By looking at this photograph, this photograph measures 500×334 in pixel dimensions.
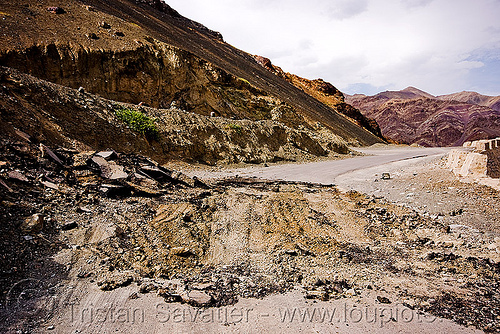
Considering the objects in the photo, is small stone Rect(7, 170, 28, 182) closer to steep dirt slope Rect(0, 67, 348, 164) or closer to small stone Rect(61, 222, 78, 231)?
small stone Rect(61, 222, 78, 231)

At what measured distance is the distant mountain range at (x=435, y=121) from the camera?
3395 inches

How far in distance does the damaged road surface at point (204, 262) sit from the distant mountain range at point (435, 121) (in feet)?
256

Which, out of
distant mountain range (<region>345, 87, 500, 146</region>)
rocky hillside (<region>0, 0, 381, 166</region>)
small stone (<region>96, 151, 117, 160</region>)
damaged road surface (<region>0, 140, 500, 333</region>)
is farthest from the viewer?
distant mountain range (<region>345, 87, 500, 146</region>)

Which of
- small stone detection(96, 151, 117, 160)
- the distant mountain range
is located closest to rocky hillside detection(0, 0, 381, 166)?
small stone detection(96, 151, 117, 160)

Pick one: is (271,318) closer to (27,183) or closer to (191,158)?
(27,183)

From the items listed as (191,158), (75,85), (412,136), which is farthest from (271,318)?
(412,136)

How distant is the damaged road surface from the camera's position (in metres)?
3.04

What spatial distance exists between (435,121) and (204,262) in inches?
4461

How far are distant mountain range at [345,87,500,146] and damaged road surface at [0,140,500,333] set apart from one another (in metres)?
78.1

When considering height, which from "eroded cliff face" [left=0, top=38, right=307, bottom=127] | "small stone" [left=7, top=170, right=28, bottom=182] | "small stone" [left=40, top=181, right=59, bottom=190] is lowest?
"small stone" [left=40, top=181, right=59, bottom=190]

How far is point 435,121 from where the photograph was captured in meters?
96.2

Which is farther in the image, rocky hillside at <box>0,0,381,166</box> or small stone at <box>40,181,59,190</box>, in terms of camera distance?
rocky hillside at <box>0,0,381,166</box>

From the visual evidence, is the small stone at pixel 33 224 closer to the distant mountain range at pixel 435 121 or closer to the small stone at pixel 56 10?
the small stone at pixel 56 10

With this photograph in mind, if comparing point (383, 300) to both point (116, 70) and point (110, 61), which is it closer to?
point (116, 70)
